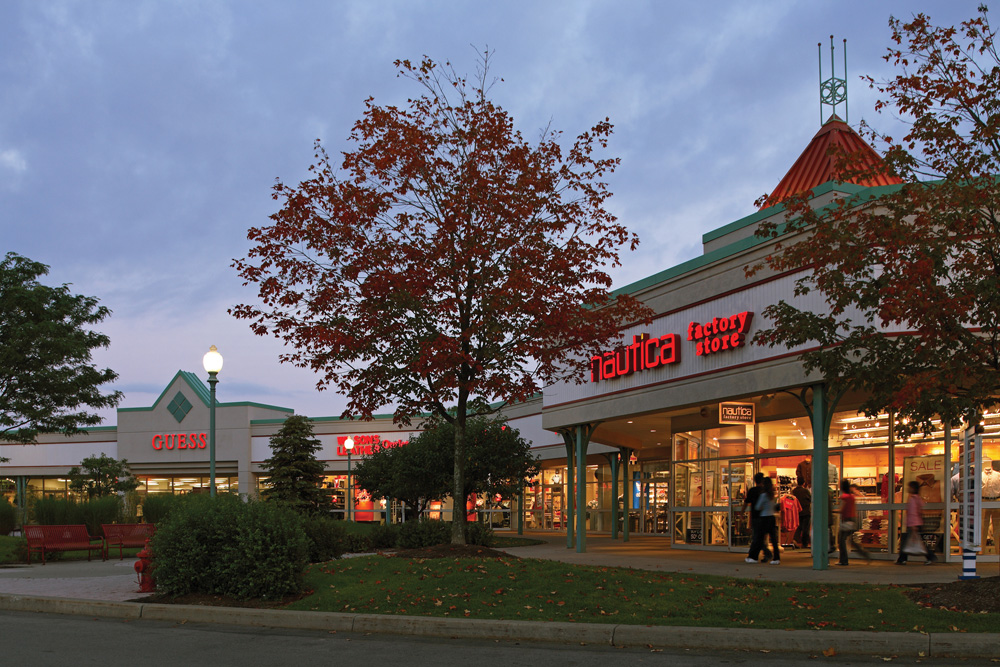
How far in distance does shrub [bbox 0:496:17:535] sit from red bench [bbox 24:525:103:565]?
31.4ft

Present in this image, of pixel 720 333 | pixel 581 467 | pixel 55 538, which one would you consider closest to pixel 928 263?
pixel 720 333

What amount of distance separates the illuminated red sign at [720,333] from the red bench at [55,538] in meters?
14.9

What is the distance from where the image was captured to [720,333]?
1884cm

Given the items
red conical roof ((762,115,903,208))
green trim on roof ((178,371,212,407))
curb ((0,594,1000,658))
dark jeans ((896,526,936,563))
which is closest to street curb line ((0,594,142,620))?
curb ((0,594,1000,658))

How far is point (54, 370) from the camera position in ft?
90.8

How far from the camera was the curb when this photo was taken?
8602mm

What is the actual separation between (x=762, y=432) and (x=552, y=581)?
409 inches

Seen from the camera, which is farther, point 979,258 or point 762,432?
point 762,432

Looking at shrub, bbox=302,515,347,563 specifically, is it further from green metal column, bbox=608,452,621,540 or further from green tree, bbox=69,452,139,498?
green tree, bbox=69,452,139,498

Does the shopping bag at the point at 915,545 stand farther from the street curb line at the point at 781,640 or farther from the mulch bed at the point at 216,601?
the mulch bed at the point at 216,601

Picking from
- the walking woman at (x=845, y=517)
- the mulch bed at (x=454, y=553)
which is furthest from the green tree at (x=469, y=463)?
the walking woman at (x=845, y=517)

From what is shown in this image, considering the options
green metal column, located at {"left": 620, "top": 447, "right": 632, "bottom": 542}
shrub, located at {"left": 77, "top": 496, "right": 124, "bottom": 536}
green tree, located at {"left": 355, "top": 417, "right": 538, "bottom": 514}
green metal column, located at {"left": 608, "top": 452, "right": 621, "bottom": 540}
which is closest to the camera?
shrub, located at {"left": 77, "top": 496, "right": 124, "bottom": 536}

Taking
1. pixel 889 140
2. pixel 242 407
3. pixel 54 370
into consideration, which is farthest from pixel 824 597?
pixel 242 407

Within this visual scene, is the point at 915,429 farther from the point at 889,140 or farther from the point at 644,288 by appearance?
the point at 644,288
